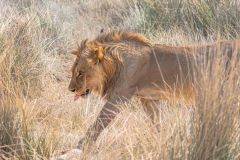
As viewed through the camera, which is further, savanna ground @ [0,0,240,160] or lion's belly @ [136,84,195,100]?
lion's belly @ [136,84,195,100]

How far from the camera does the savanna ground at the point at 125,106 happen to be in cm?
356

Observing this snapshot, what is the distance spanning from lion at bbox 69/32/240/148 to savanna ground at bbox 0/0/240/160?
14 centimetres

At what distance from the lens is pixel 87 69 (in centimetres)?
538

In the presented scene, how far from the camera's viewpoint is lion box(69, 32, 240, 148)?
535cm

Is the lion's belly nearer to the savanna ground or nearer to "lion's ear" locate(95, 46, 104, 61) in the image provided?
the savanna ground

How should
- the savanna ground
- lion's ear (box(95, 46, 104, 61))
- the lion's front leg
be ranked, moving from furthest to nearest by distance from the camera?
1. lion's ear (box(95, 46, 104, 61))
2. the lion's front leg
3. the savanna ground

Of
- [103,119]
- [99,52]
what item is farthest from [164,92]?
[99,52]

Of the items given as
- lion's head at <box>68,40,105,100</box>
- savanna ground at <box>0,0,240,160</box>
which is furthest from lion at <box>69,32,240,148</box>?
savanna ground at <box>0,0,240,160</box>

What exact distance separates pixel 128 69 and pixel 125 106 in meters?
0.33

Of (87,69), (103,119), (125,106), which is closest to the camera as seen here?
(103,119)

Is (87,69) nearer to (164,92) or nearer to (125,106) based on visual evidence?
(125,106)

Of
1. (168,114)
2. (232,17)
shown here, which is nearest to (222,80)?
(168,114)

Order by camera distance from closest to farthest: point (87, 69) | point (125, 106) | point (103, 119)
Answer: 1. point (103, 119)
2. point (125, 106)
3. point (87, 69)

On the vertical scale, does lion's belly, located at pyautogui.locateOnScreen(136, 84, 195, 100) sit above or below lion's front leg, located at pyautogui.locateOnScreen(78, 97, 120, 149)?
above
